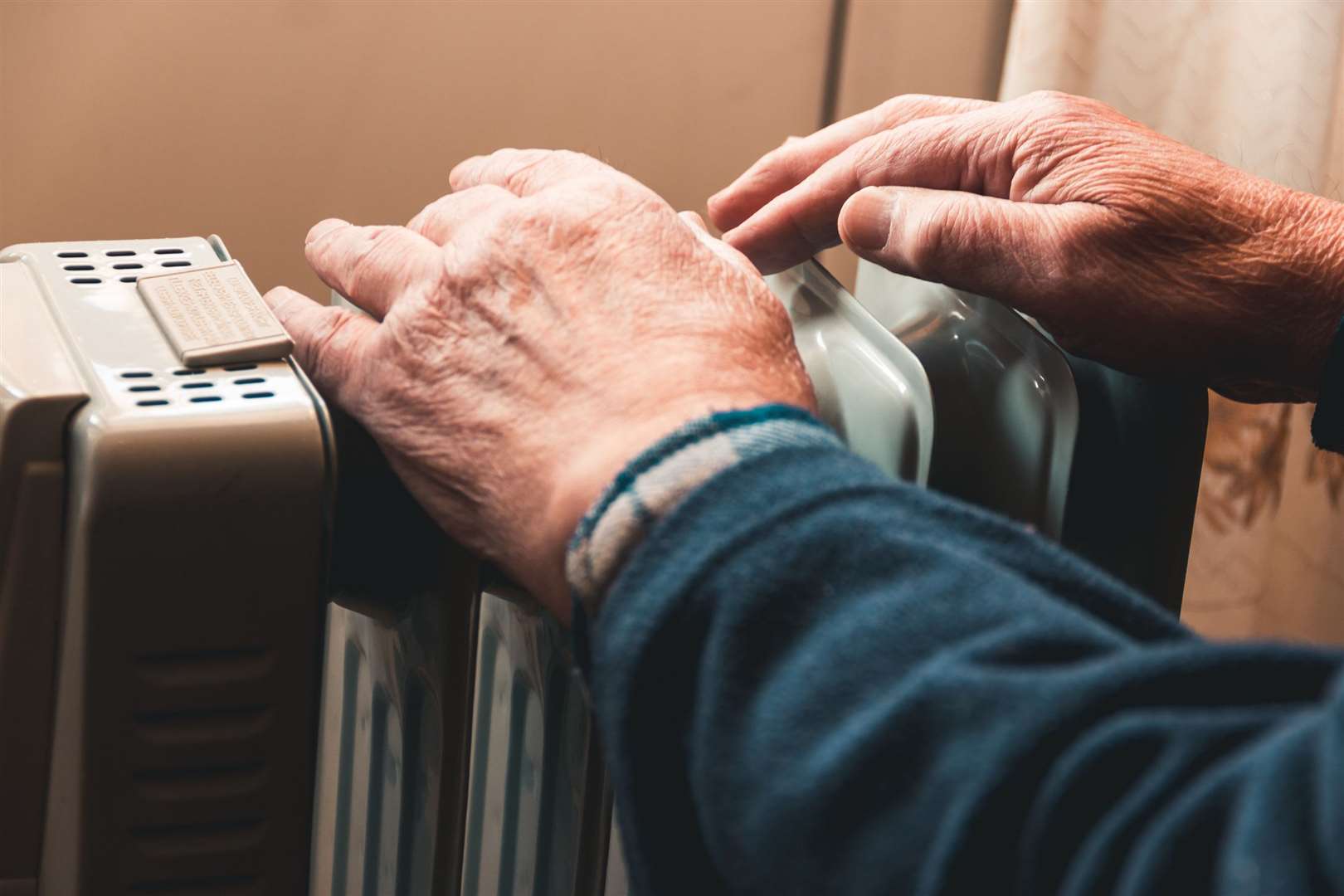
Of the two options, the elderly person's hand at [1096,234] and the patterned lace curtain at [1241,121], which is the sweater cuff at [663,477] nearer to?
the elderly person's hand at [1096,234]

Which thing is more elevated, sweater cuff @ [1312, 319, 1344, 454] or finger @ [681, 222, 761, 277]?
finger @ [681, 222, 761, 277]

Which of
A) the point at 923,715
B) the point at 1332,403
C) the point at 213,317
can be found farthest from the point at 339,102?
the point at 923,715

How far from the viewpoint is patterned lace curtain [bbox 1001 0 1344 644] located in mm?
1129

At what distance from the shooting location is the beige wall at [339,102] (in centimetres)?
101

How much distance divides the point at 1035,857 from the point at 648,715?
0.33 ft

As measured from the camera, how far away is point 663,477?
1.10 feet

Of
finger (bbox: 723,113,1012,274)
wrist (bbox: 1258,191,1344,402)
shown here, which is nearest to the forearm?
wrist (bbox: 1258,191,1344,402)

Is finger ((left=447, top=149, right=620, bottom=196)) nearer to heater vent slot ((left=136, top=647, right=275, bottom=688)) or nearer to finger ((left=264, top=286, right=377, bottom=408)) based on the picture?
finger ((left=264, top=286, right=377, bottom=408))

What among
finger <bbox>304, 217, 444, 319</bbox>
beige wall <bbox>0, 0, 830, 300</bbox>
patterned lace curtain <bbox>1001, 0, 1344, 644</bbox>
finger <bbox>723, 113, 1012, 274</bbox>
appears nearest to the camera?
finger <bbox>304, 217, 444, 319</bbox>

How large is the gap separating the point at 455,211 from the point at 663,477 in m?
0.20

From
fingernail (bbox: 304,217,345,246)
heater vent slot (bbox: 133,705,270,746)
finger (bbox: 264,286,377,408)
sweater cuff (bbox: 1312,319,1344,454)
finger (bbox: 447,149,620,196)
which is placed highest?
finger (bbox: 447,149,620,196)

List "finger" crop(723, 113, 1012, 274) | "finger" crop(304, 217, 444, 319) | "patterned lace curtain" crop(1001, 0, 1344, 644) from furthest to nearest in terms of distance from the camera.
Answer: "patterned lace curtain" crop(1001, 0, 1344, 644), "finger" crop(723, 113, 1012, 274), "finger" crop(304, 217, 444, 319)

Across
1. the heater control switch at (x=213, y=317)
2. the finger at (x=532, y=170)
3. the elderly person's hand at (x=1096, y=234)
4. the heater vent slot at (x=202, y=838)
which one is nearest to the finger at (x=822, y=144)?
the elderly person's hand at (x=1096, y=234)

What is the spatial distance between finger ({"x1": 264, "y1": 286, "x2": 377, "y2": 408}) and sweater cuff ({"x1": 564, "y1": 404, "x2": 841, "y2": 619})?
5.7 inches
